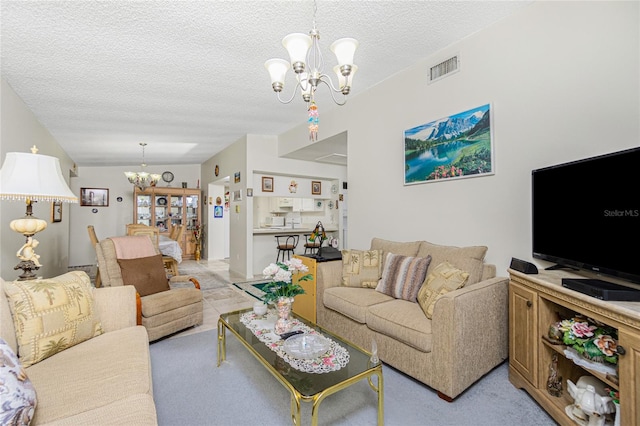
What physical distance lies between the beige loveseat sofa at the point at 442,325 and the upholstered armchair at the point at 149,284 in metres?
1.45

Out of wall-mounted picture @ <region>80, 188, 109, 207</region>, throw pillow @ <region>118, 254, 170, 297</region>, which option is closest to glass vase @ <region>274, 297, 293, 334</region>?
throw pillow @ <region>118, 254, 170, 297</region>

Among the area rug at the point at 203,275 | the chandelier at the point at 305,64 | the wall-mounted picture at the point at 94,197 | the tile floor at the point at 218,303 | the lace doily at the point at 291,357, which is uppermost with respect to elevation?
the chandelier at the point at 305,64

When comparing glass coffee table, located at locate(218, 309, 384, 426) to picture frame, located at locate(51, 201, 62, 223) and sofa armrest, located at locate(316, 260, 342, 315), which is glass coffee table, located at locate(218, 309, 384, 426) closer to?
sofa armrest, located at locate(316, 260, 342, 315)

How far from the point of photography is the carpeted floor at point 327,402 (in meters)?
1.66

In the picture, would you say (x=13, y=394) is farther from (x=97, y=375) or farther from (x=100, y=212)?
(x=100, y=212)

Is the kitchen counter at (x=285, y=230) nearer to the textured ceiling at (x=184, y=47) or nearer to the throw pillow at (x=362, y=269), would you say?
the textured ceiling at (x=184, y=47)

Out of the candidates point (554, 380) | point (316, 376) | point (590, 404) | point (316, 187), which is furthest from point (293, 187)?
point (590, 404)

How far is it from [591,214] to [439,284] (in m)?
0.96

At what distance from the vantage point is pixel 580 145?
1.93 meters

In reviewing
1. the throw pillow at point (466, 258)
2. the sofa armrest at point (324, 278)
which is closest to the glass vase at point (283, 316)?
the sofa armrest at point (324, 278)

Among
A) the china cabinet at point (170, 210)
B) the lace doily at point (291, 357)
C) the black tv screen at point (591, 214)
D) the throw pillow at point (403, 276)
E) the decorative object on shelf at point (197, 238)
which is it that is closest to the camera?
the black tv screen at point (591, 214)

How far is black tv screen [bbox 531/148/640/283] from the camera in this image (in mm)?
1419

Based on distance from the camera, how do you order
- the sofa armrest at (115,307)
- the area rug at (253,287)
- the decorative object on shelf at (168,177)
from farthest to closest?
the decorative object on shelf at (168,177) → the area rug at (253,287) → the sofa armrest at (115,307)

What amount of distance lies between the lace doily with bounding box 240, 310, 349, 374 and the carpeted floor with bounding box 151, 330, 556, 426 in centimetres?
37
